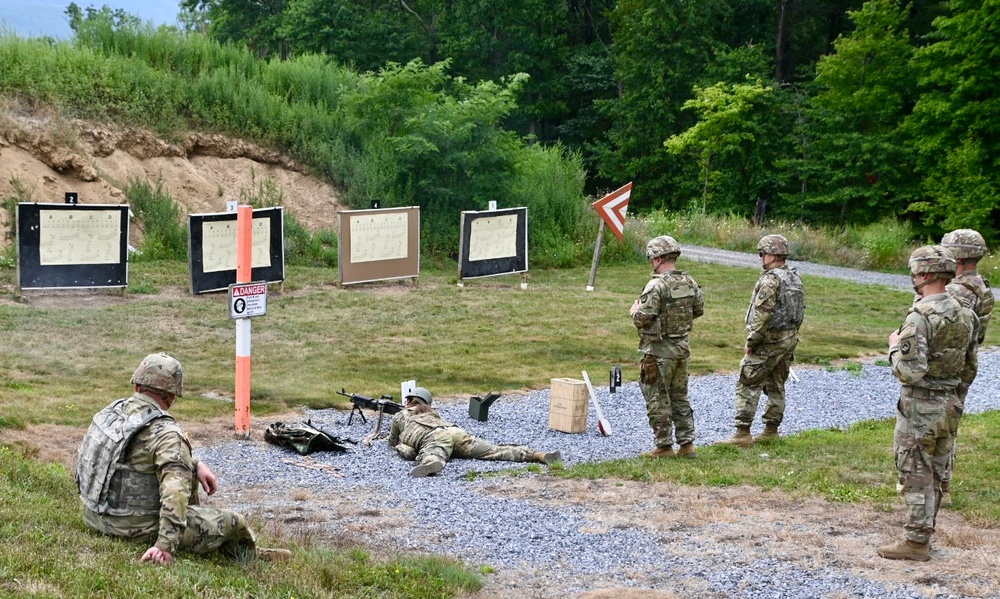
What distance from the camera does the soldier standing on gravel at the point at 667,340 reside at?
1091 centimetres

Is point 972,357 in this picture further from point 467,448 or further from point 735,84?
point 735,84

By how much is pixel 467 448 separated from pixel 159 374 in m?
5.16

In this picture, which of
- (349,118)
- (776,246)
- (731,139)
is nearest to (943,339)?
(776,246)

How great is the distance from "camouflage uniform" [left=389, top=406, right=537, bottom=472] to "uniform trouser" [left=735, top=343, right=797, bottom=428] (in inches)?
93.5

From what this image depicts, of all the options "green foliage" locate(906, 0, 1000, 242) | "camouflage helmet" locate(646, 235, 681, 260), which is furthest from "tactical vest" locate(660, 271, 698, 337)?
"green foliage" locate(906, 0, 1000, 242)

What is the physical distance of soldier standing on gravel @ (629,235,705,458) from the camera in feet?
35.8

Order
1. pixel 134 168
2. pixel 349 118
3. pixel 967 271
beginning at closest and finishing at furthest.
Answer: pixel 967 271 < pixel 134 168 < pixel 349 118

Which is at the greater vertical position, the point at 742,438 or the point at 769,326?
the point at 769,326

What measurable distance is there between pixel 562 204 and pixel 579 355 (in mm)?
13330

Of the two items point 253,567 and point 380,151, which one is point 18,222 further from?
point 253,567

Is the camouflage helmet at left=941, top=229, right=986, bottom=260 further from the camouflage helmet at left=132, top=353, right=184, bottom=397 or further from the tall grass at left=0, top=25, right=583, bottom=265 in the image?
the tall grass at left=0, top=25, right=583, bottom=265

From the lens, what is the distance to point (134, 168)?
1016 inches

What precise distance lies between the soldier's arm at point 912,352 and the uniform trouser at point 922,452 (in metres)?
A: 0.22

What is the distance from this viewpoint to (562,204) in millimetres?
30312
